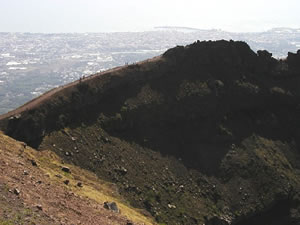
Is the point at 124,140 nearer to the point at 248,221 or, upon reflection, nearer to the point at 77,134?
the point at 77,134

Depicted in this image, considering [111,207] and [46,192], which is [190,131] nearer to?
[111,207]

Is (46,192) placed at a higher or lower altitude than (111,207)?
higher

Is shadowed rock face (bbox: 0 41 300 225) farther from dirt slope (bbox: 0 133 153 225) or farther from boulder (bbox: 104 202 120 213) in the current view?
boulder (bbox: 104 202 120 213)

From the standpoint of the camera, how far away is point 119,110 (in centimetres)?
8106

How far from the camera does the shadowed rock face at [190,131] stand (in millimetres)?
69500

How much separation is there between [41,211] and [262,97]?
227 ft

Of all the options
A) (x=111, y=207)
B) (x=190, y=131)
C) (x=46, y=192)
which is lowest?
(x=111, y=207)

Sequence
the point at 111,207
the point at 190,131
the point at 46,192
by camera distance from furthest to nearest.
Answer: the point at 190,131, the point at 111,207, the point at 46,192

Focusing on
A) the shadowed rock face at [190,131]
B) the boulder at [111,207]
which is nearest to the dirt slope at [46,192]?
the boulder at [111,207]

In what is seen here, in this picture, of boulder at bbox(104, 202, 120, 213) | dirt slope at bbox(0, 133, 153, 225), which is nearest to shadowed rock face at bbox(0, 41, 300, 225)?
dirt slope at bbox(0, 133, 153, 225)

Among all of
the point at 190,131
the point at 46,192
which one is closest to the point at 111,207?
the point at 46,192

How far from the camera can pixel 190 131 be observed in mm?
85562

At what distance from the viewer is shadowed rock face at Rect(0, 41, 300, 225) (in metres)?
69.5

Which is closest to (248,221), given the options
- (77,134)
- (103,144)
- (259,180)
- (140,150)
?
(259,180)
